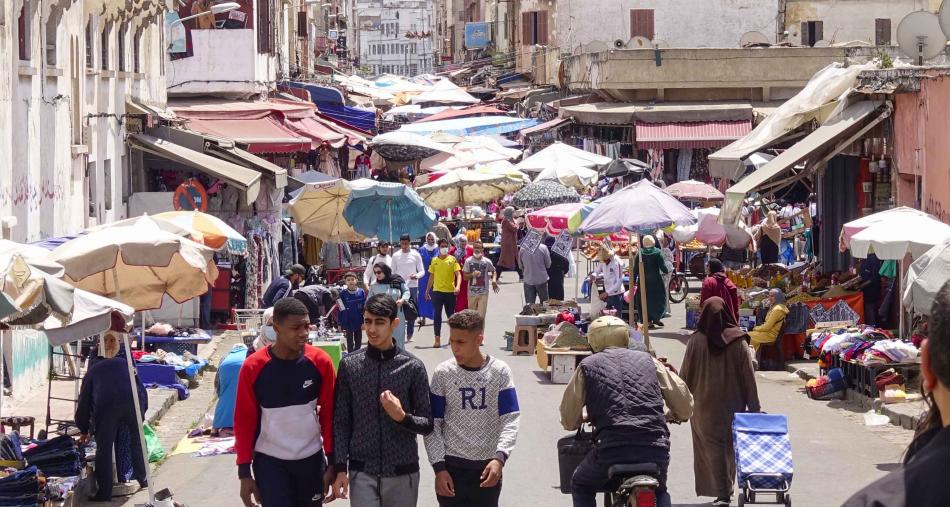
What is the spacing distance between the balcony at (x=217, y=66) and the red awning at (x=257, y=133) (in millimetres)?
4447

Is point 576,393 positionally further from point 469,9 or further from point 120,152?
point 469,9

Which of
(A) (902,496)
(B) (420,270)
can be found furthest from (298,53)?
(A) (902,496)

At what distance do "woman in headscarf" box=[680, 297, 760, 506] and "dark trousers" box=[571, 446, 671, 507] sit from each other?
2.19 metres

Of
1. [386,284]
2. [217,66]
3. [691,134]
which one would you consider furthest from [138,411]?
[691,134]

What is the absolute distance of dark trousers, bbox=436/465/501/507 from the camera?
719cm

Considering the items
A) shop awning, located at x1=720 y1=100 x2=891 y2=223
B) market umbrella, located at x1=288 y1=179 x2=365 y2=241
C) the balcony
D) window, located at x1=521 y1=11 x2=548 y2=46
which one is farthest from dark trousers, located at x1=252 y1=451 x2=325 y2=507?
window, located at x1=521 y1=11 x2=548 y2=46

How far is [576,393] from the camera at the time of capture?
7.77 m

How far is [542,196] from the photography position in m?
27.9

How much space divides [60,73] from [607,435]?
1193cm

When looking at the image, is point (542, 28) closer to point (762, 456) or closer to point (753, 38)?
point (753, 38)

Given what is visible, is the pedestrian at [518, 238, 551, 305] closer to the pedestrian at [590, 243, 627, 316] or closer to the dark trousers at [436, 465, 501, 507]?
the pedestrian at [590, 243, 627, 316]

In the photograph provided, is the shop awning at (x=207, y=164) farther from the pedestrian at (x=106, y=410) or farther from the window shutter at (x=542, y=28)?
the window shutter at (x=542, y=28)

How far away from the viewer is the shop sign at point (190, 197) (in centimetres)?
2161

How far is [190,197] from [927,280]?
1248cm
